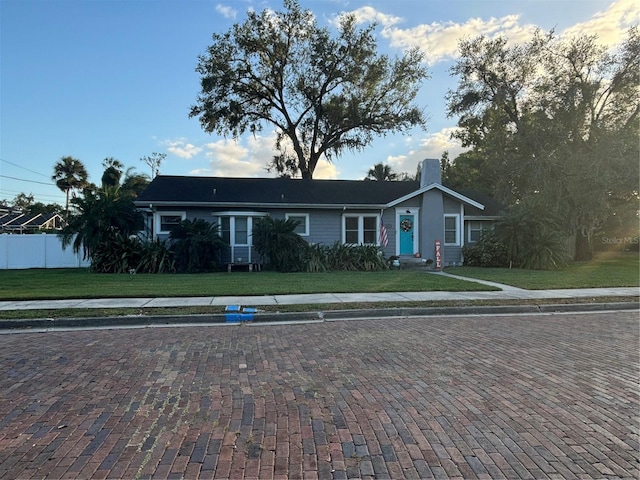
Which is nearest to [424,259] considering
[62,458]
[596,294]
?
[596,294]

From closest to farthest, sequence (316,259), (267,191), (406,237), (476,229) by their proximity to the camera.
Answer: (316,259) → (406,237) → (267,191) → (476,229)

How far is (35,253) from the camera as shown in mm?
20938

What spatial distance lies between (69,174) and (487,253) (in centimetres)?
3987

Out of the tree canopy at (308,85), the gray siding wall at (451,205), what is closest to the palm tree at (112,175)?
the tree canopy at (308,85)

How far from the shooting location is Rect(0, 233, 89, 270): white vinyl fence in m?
20.5

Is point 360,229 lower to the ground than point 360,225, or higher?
lower

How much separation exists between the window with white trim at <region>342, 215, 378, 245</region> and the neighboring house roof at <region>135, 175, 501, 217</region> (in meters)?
0.82

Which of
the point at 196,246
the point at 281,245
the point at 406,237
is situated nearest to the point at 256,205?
the point at 281,245

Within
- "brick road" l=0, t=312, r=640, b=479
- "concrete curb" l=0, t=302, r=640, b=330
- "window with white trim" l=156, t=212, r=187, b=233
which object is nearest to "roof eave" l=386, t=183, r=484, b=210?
"window with white trim" l=156, t=212, r=187, b=233

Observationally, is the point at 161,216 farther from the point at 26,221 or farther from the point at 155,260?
the point at 26,221

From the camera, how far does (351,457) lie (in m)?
3.04

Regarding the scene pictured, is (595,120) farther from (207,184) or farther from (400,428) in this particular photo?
(400,428)

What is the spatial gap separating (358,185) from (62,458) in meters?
21.6

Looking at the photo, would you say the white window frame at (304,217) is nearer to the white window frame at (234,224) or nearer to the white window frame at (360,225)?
the white window frame at (234,224)
